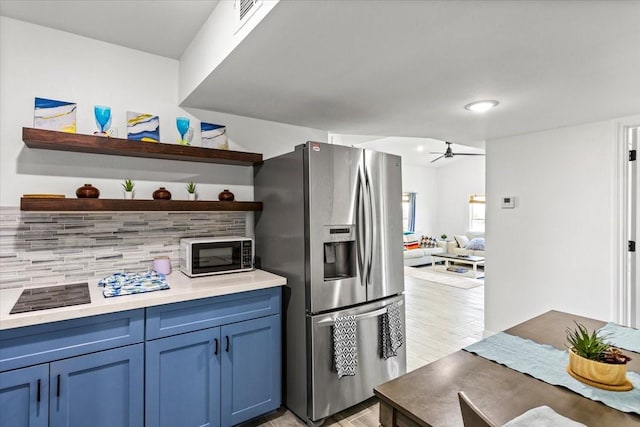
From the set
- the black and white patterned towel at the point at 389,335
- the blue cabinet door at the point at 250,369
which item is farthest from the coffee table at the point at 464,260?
the blue cabinet door at the point at 250,369

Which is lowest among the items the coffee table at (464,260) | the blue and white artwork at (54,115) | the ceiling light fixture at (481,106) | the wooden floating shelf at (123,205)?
the coffee table at (464,260)

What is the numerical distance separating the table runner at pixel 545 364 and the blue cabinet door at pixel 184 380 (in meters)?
1.40

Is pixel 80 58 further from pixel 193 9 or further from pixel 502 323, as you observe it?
pixel 502 323

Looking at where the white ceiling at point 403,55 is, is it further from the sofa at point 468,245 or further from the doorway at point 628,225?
the sofa at point 468,245

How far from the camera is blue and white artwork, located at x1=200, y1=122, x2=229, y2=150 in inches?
98.4

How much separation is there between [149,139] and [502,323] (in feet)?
12.2

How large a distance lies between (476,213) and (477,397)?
963 cm

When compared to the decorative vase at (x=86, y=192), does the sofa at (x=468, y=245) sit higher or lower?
lower

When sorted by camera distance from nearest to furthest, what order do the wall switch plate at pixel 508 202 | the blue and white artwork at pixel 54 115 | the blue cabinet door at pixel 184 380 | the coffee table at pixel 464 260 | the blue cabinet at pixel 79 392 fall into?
the blue cabinet at pixel 79 392 < the blue cabinet door at pixel 184 380 < the blue and white artwork at pixel 54 115 < the wall switch plate at pixel 508 202 < the coffee table at pixel 464 260

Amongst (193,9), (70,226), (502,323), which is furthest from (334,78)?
(502,323)

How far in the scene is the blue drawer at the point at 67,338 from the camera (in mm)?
1404

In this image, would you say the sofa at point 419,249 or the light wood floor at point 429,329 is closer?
the light wood floor at point 429,329

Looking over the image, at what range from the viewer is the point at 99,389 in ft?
5.23

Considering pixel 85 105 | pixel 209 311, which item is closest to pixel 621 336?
pixel 209 311
